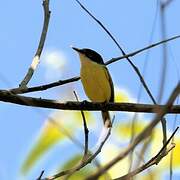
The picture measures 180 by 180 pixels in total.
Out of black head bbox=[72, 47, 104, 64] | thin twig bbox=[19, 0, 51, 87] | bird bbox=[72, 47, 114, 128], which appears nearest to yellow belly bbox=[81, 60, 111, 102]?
bird bbox=[72, 47, 114, 128]

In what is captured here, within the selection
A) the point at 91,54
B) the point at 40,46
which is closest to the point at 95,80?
the point at 91,54

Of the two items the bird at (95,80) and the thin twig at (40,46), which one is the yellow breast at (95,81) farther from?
the thin twig at (40,46)

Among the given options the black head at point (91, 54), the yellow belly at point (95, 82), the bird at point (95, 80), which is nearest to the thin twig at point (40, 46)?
the bird at point (95, 80)

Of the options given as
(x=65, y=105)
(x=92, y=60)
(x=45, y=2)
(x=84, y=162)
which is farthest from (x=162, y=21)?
(x=92, y=60)

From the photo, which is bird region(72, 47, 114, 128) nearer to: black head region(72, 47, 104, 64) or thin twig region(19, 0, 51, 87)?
black head region(72, 47, 104, 64)

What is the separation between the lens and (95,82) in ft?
14.7

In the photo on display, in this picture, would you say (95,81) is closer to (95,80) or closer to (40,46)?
(95,80)

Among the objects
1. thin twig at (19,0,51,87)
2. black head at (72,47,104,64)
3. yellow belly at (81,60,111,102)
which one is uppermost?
black head at (72,47,104,64)

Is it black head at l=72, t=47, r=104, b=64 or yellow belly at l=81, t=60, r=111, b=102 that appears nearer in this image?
yellow belly at l=81, t=60, r=111, b=102

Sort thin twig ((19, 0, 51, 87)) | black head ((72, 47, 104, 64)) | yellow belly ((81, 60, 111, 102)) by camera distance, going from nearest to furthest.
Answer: thin twig ((19, 0, 51, 87)) < yellow belly ((81, 60, 111, 102)) < black head ((72, 47, 104, 64))

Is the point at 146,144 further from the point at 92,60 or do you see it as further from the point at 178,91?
the point at 92,60

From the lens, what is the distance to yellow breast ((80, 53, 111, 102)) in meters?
4.38

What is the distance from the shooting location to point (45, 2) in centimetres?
292

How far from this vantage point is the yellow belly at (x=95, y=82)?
438 cm
